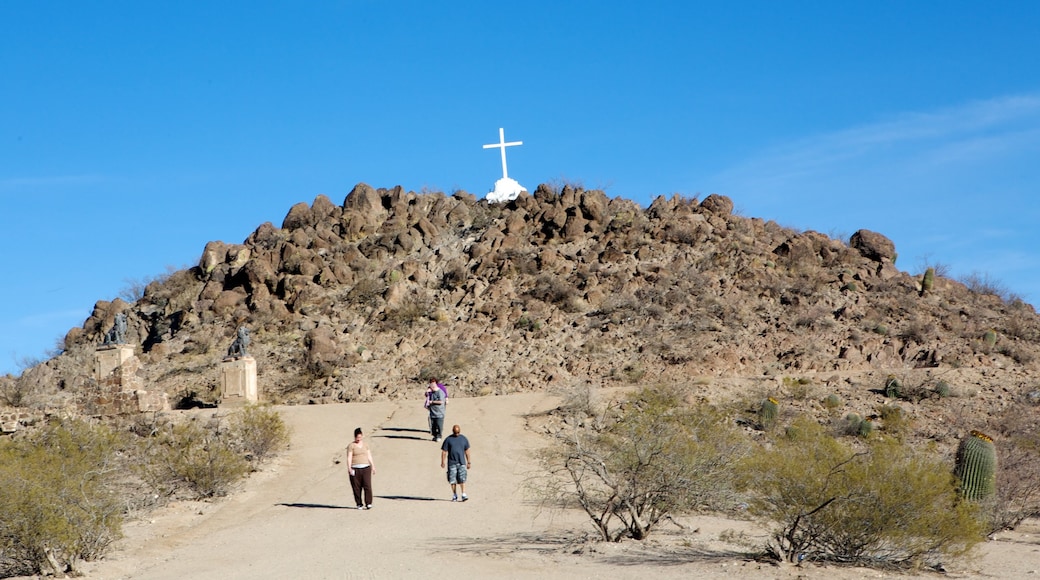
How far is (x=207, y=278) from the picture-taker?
43312mm

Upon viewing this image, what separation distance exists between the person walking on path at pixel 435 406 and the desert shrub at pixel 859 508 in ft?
31.9

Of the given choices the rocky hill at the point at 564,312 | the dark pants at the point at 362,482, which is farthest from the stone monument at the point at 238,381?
the dark pants at the point at 362,482

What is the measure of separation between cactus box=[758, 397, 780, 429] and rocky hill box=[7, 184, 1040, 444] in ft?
5.12

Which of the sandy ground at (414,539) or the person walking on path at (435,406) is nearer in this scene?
the sandy ground at (414,539)

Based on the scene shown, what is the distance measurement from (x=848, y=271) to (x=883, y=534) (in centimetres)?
2653

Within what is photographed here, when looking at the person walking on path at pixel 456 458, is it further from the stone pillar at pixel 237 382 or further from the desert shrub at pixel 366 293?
the desert shrub at pixel 366 293

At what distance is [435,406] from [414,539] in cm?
755

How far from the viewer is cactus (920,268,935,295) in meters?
36.2

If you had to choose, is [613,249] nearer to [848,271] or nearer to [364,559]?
[848,271]

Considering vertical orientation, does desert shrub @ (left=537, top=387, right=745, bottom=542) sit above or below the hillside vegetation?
below

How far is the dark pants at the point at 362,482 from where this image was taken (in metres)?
16.1

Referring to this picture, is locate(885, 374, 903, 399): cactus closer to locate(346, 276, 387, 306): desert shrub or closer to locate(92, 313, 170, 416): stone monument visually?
locate(346, 276, 387, 306): desert shrub

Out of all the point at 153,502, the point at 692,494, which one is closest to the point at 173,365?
the point at 153,502

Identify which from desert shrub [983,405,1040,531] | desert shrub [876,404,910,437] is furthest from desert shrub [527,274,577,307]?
desert shrub [983,405,1040,531]
